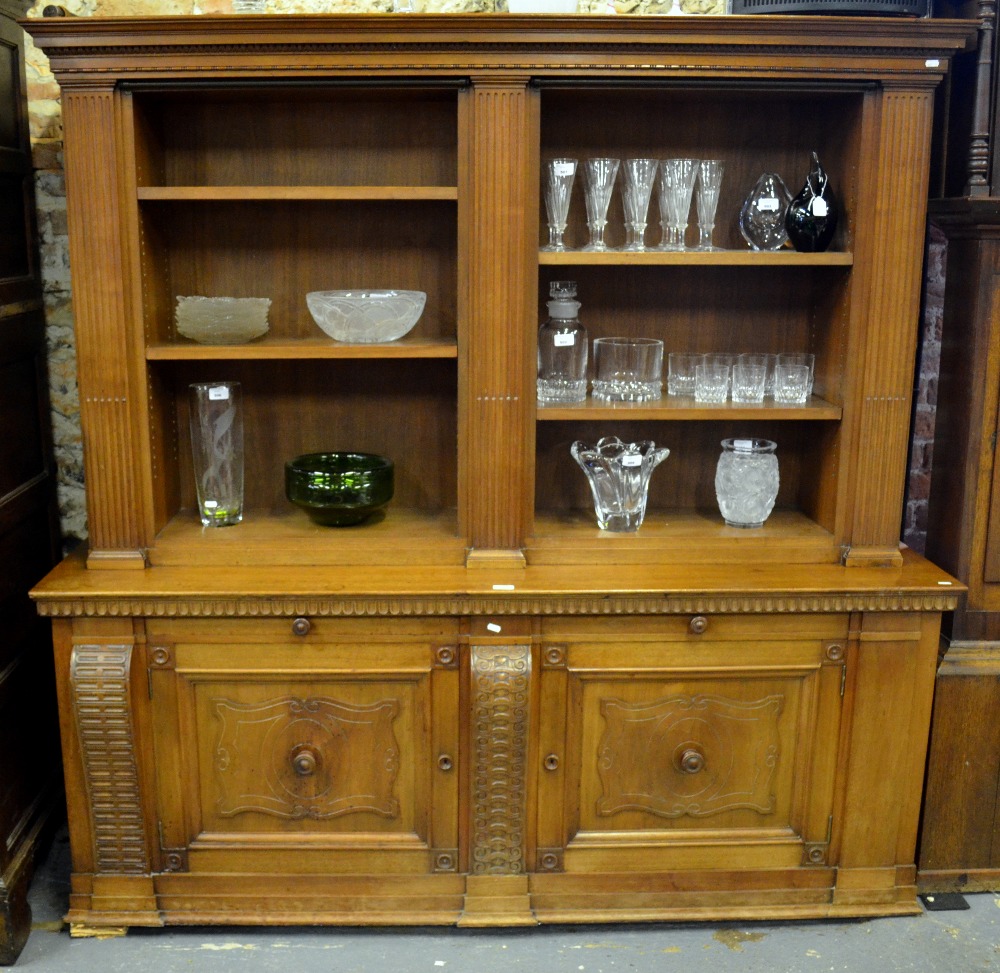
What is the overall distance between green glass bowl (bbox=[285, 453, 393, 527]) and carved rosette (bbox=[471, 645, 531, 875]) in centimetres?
49

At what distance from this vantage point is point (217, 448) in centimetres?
276

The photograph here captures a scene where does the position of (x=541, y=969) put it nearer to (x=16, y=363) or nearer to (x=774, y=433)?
(x=774, y=433)

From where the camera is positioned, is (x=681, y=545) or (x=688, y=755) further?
(x=681, y=545)

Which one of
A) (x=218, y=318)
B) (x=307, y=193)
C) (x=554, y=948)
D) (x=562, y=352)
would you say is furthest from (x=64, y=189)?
(x=554, y=948)

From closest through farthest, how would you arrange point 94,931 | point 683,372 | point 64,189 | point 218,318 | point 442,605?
1. point 442,605
2. point 94,931
3. point 218,318
4. point 683,372
5. point 64,189

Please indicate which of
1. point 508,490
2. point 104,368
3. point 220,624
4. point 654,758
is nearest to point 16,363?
point 104,368

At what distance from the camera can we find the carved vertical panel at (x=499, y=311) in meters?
2.45

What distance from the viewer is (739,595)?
98.6 inches

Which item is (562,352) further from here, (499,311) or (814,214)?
(814,214)

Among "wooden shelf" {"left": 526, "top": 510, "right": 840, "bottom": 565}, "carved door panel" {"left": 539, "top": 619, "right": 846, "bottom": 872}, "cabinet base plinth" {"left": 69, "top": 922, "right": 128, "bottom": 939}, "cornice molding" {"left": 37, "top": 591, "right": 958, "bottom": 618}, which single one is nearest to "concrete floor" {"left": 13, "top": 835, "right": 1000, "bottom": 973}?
"cabinet base plinth" {"left": 69, "top": 922, "right": 128, "bottom": 939}

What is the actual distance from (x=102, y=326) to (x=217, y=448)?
1.37 ft

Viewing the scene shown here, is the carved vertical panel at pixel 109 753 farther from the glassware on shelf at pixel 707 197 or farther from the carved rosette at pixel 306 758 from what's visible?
the glassware on shelf at pixel 707 197

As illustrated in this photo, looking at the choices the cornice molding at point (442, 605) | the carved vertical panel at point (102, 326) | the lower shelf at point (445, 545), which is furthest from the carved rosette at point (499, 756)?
the carved vertical panel at point (102, 326)

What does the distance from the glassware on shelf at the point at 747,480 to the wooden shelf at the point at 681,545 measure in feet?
0.13
